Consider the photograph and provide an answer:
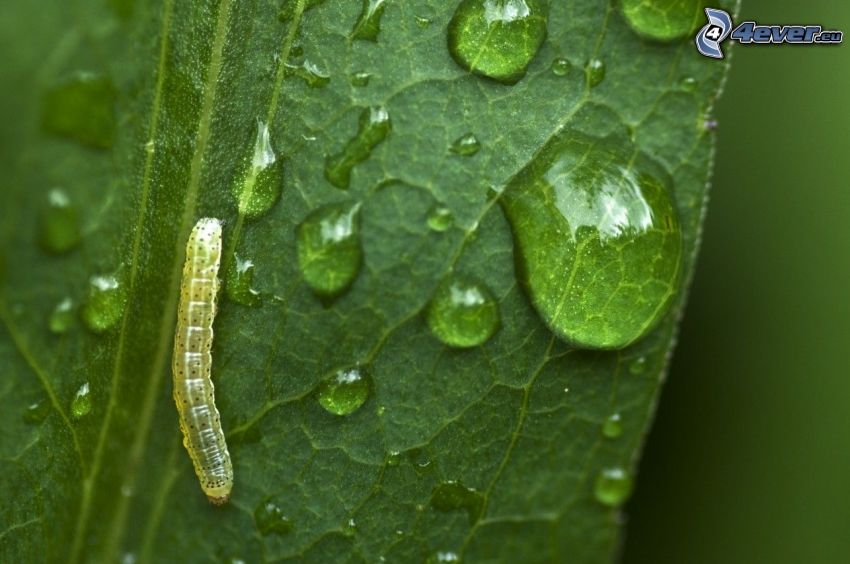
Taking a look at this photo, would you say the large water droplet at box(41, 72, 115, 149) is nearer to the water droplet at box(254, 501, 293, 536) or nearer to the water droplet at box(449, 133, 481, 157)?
the water droplet at box(449, 133, 481, 157)

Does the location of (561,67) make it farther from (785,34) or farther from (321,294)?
(785,34)

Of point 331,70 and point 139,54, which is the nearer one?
point 139,54

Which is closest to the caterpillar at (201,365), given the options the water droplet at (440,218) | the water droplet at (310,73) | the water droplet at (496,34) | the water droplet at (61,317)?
the water droplet at (61,317)

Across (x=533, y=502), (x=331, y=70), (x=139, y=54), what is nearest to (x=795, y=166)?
(x=533, y=502)

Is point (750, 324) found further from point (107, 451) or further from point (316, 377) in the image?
point (107, 451)

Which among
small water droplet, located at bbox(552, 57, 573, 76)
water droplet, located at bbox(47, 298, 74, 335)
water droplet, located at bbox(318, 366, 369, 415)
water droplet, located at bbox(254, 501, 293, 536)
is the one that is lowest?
water droplet, located at bbox(254, 501, 293, 536)

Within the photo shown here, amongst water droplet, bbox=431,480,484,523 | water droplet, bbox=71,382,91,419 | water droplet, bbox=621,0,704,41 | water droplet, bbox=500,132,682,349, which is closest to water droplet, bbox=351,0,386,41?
water droplet, bbox=500,132,682,349

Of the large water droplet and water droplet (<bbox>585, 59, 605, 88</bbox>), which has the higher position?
water droplet (<bbox>585, 59, 605, 88</bbox>)
